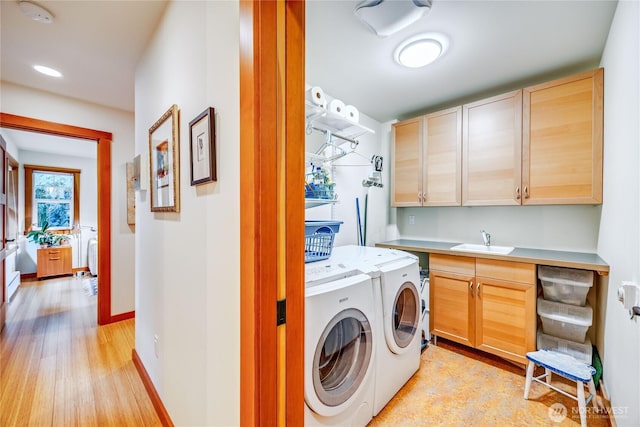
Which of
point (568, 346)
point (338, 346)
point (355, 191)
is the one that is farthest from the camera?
point (355, 191)

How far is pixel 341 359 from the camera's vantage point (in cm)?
147

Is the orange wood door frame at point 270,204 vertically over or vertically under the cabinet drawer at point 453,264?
over

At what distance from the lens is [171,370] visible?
140cm

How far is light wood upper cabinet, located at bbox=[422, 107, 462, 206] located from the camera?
263cm

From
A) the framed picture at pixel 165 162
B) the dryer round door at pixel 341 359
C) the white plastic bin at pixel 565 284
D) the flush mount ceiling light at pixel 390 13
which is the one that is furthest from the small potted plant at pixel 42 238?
the white plastic bin at pixel 565 284

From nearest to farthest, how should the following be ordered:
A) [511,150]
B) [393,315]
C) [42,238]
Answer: [393,315]
[511,150]
[42,238]

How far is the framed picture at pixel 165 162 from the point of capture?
1.33 m

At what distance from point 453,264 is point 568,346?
93 cm

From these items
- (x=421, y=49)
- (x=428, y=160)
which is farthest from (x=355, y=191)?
(x=421, y=49)

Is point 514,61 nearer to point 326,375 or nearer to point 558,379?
point 558,379

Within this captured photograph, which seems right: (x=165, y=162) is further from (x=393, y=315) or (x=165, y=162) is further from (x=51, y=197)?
(x=51, y=197)

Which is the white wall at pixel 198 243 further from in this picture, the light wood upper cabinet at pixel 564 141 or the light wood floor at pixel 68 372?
the light wood upper cabinet at pixel 564 141

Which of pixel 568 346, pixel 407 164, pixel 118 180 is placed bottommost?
pixel 568 346

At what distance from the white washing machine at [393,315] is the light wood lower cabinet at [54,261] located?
5743mm
